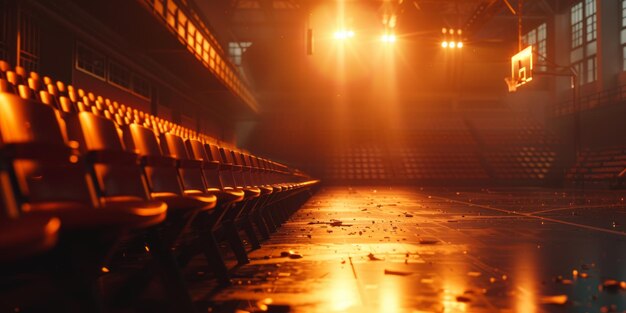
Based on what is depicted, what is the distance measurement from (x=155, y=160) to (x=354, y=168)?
1879cm

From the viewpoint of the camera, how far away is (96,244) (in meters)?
1.39

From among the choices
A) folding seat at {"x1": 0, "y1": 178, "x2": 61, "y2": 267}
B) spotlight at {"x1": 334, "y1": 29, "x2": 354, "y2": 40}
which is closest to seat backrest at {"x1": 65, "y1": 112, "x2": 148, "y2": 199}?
folding seat at {"x1": 0, "y1": 178, "x2": 61, "y2": 267}

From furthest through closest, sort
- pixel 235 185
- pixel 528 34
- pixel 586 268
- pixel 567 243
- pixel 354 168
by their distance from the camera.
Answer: pixel 528 34, pixel 354 168, pixel 567 243, pixel 235 185, pixel 586 268

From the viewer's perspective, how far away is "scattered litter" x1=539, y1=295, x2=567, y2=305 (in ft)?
7.16

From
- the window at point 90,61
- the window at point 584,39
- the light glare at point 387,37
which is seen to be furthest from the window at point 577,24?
the window at point 90,61

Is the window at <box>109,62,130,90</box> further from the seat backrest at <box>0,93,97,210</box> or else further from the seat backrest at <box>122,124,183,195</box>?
the seat backrest at <box>0,93,97,210</box>

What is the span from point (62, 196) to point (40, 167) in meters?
0.11

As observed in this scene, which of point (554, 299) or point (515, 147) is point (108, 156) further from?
point (515, 147)

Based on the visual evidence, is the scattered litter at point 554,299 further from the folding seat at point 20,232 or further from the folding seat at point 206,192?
the folding seat at point 20,232

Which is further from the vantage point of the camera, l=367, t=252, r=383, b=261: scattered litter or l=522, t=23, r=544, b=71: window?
l=522, t=23, r=544, b=71: window

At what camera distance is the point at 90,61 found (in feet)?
29.7

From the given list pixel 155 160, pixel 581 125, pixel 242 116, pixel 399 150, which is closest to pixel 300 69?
pixel 242 116

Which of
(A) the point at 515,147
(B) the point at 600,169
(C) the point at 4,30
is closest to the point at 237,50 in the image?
(A) the point at 515,147

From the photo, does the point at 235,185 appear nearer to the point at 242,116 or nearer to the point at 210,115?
the point at 210,115
